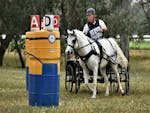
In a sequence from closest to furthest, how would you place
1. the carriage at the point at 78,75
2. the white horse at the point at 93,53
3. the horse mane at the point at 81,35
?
1. the white horse at the point at 93,53
2. the horse mane at the point at 81,35
3. the carriage at the point at 78,75

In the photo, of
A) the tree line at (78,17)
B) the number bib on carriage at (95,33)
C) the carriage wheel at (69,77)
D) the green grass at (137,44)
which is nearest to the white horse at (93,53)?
the number bib on carriage at (95,33)

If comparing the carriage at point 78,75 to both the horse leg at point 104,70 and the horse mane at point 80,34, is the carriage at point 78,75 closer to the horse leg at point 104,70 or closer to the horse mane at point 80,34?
the horse leg at point 104,70

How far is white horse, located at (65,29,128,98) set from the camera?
15159 millimetres

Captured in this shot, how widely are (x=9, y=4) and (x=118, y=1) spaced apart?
1707cm

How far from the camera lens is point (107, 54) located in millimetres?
15992

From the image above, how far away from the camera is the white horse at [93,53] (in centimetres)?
1516

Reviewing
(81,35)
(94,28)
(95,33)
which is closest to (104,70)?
(95,33)

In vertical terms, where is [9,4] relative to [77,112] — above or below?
above

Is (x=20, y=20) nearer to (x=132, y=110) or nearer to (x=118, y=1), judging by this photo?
(x=118, y=1)

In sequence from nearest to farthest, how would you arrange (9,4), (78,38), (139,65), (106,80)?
(78,38), (106,80), (9,4), (139,65)

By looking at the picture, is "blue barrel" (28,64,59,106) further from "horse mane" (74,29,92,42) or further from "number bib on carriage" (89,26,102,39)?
"number bib on carriage" (89,26,102,39)

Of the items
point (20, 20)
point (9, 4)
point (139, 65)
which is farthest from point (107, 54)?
point (139, 65)

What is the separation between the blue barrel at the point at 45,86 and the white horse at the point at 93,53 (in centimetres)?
373

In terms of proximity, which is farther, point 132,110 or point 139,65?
point 139,65
